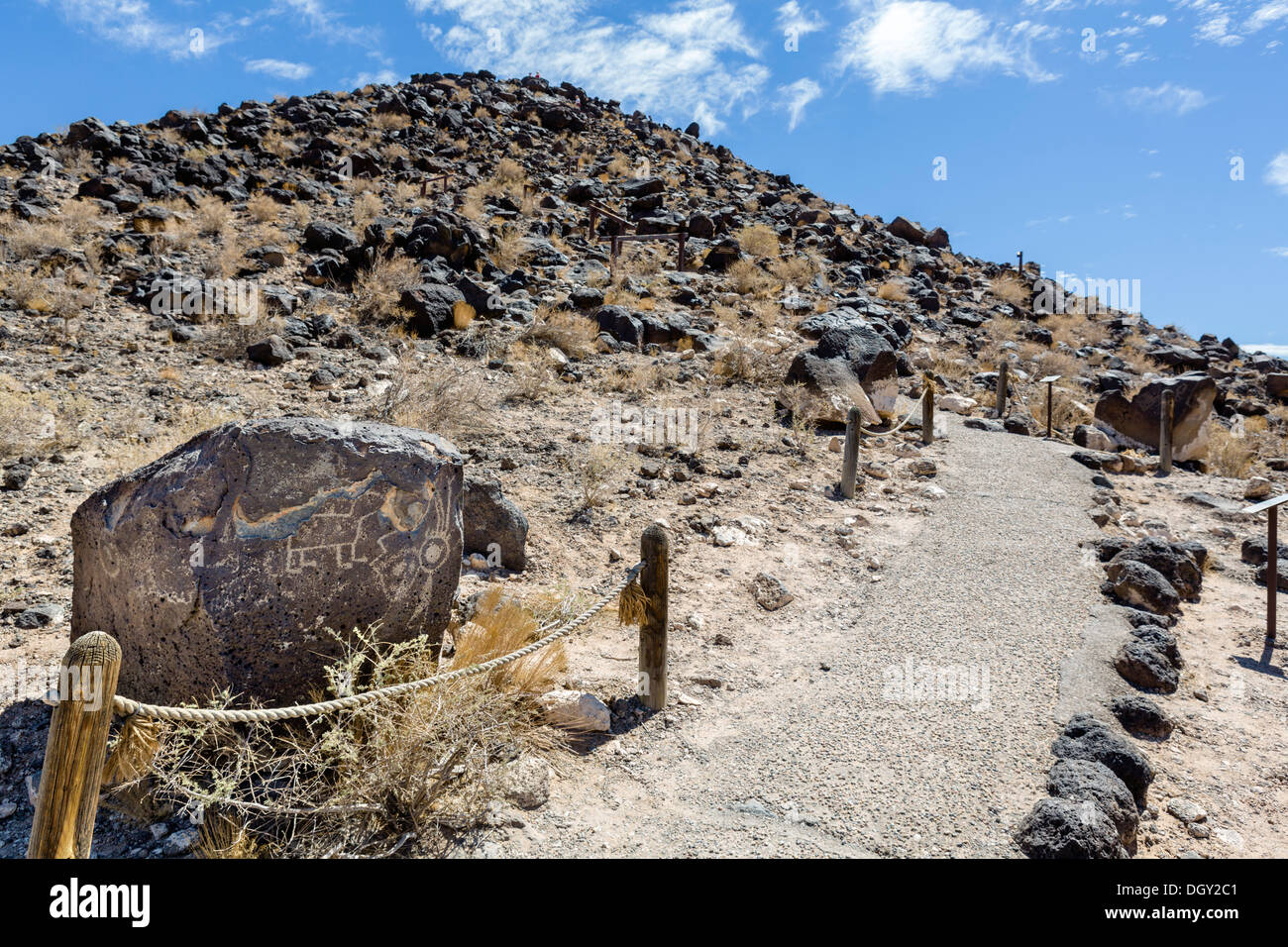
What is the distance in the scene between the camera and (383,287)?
40.9 feet

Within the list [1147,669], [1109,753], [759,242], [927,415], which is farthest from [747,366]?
[759,242]

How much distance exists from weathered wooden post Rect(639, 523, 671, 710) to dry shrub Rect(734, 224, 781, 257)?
19.7 meters

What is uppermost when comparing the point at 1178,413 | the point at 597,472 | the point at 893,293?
the point at 893,293

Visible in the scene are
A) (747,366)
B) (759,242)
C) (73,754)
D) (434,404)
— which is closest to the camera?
(73,754)

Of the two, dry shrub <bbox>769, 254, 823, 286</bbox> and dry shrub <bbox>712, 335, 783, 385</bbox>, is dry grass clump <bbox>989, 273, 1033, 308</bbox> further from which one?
dry shrub <bbox>712, 335, 783, 385</bbox>

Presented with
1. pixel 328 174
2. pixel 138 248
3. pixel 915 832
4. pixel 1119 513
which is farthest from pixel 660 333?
pixel 328 174

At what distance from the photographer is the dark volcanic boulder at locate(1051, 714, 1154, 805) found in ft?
12.1

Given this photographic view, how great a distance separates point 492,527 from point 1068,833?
14.3ft

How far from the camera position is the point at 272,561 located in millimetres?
3176

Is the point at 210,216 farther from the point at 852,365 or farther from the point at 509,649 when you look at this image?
the point at 509,649

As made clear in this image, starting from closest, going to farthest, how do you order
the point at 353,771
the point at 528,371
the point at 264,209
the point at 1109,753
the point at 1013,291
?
the point at 353,771 → the point at 1109,753 → the point at 528,371 → the point at 264,209 → the point at 1013,291

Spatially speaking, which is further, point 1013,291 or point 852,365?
point 1013,291
